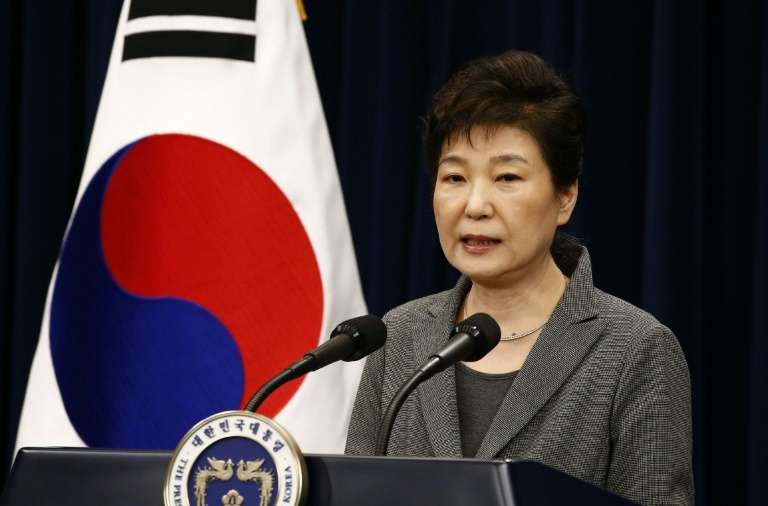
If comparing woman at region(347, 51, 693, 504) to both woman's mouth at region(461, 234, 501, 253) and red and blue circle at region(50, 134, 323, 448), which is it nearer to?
woman's mouth at region(461, 234, 501, 253)

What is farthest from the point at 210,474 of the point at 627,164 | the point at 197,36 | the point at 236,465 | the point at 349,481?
the point at 627,164

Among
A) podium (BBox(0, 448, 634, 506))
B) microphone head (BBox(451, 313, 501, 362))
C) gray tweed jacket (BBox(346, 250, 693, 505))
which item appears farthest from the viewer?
gray tweed jacket (BBox(346, 250, 693, 505))

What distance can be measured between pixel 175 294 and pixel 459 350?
1.06m

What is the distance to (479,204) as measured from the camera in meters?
1.47

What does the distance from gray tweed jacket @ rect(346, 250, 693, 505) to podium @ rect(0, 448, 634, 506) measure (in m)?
0.34

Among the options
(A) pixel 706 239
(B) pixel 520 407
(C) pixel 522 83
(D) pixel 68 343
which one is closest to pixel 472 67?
(C) pixel 522 83

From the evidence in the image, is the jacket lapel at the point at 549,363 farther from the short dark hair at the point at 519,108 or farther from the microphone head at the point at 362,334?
the microphone head at the point at 362,334

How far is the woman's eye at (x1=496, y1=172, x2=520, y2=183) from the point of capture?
4.92ft

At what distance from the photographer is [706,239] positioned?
2.23 metres

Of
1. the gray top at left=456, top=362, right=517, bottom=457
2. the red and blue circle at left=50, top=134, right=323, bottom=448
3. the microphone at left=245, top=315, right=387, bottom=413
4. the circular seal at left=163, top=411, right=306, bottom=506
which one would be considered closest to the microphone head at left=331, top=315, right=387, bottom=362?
the microphone at left=245, top=315, right=387, bottom=413

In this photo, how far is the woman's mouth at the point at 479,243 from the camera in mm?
1500

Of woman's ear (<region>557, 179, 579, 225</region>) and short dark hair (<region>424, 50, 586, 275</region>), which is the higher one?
short dark hair (<region>424, 50, 586, 275</region>)

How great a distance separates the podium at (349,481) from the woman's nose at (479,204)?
52cm

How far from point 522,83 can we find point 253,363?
833 mm
